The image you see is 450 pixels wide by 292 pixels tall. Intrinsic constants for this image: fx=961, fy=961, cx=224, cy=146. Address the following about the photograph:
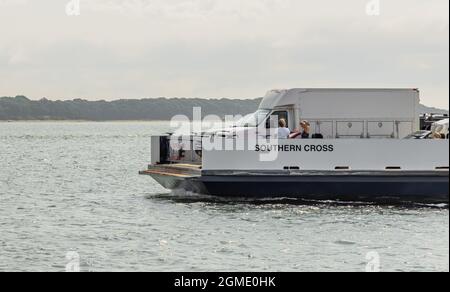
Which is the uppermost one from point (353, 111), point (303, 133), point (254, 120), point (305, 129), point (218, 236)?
point (353, 111)

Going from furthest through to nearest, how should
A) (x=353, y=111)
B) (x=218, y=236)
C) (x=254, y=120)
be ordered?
(x=254, y=120) → (x=353, y=111) → (x=218, y=236)

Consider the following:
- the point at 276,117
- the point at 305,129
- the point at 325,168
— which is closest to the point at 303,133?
the point at 305,129

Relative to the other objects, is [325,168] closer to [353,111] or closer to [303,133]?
[303,133]

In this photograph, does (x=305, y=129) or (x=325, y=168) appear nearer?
(x=325, y=168)

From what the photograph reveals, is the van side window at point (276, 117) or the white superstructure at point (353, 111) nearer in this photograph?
the van side window at point (276, 117)

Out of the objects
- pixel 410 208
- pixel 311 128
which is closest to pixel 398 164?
pixel 410 208

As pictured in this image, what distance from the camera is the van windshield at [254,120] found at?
26891 mm

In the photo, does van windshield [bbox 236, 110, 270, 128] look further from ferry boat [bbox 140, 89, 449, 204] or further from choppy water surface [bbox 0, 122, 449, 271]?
choppy water surface [bbox 0, 122, 449, 271]

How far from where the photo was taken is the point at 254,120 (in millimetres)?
27078

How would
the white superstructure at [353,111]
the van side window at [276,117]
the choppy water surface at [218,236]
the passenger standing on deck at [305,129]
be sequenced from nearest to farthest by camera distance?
the choppy water surface at [218,236], the passenger standing on deck at [305,129], the van side window at [276,117], the white superstructure at [353,111]

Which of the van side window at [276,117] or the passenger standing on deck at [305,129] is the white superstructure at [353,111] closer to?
the van side window at [276,117]

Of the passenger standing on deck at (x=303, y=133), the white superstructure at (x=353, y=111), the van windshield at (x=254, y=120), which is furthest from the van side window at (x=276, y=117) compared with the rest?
the passenger standing on deck at (x=303, y=133)

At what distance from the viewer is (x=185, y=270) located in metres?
17.7

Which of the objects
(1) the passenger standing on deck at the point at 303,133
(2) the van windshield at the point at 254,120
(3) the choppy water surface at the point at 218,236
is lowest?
(3) the choppy water surface at the point at 218,236
